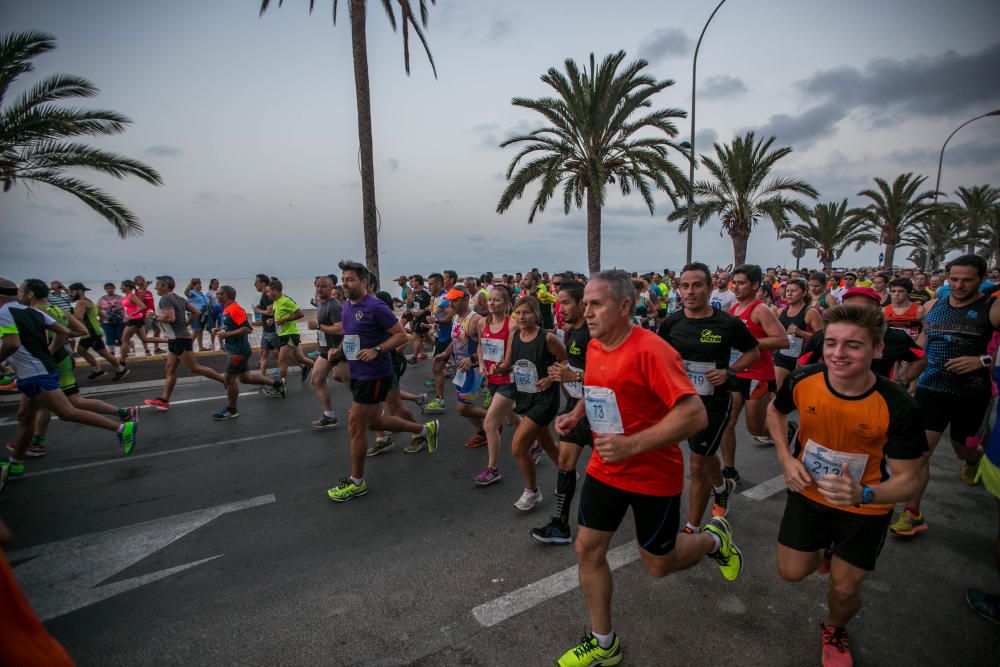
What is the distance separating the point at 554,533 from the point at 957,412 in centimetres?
335

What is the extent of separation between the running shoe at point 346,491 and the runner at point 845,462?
11.2ft

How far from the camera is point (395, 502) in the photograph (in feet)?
13.8

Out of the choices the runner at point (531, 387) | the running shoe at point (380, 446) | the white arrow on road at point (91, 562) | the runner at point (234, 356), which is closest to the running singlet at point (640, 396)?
the runner at point (531, 387)

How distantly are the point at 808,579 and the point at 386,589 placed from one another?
2772mm

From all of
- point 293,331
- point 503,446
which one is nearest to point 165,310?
point 293,331

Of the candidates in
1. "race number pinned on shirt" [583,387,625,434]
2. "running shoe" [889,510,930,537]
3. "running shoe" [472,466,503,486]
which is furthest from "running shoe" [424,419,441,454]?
"running shoe" [889,510,930,537]

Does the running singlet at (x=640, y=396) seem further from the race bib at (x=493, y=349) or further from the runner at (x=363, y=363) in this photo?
the runner at (x=363, y=363)

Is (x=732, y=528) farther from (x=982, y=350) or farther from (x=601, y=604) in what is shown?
(x=982, y=350)

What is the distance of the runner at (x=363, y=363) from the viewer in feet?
14.0

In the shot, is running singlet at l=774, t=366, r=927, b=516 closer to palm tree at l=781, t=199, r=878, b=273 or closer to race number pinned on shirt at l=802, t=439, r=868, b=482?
race number pinned on shirt at l=802, t=439, r=868, b=482

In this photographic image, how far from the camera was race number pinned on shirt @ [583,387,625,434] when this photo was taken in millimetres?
2229

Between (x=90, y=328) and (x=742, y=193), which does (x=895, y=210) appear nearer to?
(x=742, y=193)

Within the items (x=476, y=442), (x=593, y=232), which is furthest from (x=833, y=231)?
(x=476, y=442)

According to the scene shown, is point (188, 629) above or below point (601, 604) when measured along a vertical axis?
below
